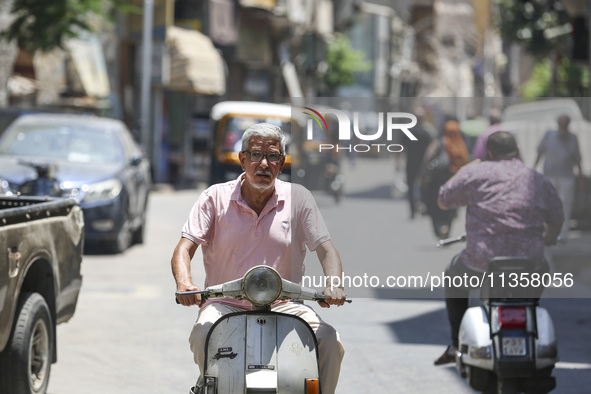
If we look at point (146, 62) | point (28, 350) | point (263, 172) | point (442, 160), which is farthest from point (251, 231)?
point (146, 62)

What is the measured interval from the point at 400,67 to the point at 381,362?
99134mm

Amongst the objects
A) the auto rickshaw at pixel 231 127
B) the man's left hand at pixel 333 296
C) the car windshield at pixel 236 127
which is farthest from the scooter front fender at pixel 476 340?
the car windshield at pixel 236 127

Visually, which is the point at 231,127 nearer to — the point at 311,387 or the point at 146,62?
the point at 146,62

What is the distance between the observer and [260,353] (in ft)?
15.1

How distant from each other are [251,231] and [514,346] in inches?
71.5

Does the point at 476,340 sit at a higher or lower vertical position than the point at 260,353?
lower

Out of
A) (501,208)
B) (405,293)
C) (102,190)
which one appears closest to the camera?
(405,293)

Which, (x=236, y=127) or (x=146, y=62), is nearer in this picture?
(x=236, y=127)

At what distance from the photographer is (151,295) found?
11852 mm

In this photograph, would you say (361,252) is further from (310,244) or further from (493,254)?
(310,244)

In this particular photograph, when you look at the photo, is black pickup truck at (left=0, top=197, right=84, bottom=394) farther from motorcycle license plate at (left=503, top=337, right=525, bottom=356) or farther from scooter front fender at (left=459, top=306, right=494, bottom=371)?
motorcycle license plate at (left=503, top=337, right=525, bottom=356)

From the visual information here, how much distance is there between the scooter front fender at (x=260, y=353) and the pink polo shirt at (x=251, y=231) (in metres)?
0.46

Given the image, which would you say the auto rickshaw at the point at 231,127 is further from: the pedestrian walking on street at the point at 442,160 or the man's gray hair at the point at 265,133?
the man's gray hair at the point at 265,133

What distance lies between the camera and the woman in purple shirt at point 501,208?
6.76 m
